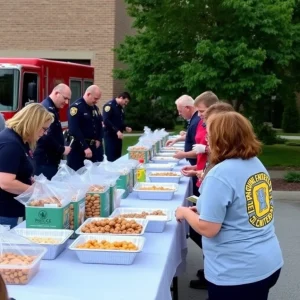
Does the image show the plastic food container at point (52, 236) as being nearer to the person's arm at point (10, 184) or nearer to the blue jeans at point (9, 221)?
the person's arm at point (10, 184)

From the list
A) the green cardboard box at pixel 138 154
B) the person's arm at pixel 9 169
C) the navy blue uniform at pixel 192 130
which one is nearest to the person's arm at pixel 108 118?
the green cardboard box at pixel 138 154

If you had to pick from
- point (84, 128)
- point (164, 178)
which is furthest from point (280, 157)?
point (164, 178)

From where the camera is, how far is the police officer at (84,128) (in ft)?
27.8

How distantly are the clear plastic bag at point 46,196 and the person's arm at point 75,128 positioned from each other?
491 centimetres

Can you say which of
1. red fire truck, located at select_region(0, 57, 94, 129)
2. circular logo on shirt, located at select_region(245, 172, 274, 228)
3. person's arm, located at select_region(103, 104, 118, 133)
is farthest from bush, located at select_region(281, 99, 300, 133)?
circular logo on shirt, located at select_region(245, 172, 274, 228)

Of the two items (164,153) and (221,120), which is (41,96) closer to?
(164,153)

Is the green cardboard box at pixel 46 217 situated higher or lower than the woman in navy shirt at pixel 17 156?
lower

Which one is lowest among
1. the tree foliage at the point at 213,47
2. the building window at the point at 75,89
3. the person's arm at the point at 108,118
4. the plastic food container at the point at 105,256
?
the plastic food container at the point at 105,256

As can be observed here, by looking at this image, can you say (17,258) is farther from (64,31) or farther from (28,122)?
(64,31)

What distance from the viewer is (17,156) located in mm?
3936

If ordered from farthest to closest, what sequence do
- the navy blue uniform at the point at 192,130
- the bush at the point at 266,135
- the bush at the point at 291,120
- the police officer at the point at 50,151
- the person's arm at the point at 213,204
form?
the bush at the point at 291,120
the bush at the point at 266,135
the police officer at the point at 50,151
the navy blue uniform at the point at 192,130
the person's arm at the point at 213,204

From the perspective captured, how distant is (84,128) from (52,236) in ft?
18.3

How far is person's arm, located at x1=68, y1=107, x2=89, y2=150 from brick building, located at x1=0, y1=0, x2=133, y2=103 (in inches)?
462

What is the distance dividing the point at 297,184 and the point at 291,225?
330 cm
